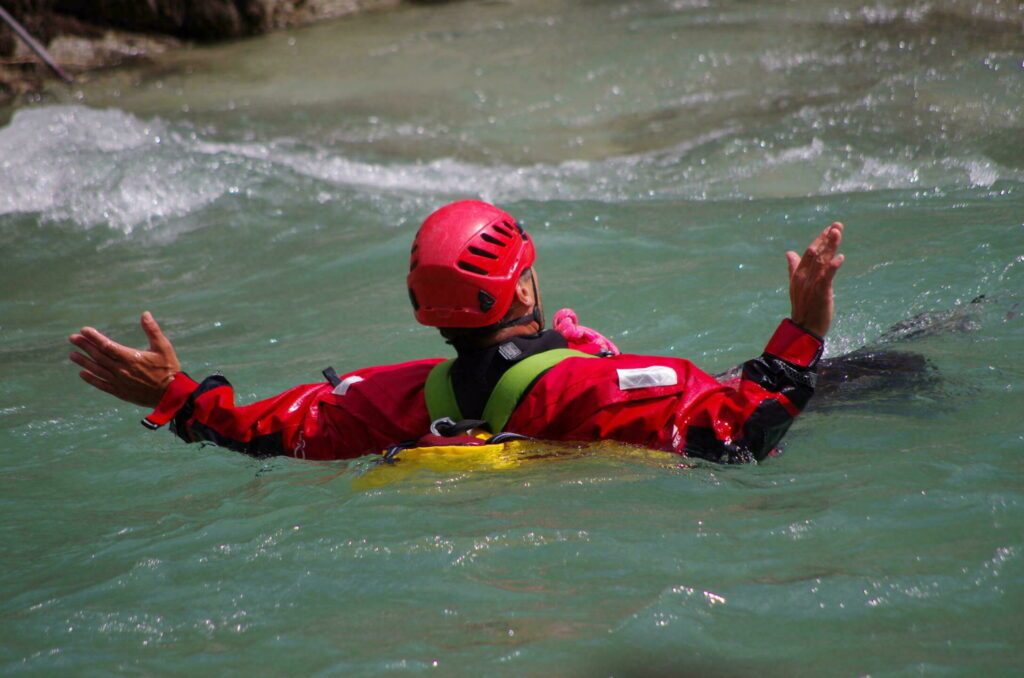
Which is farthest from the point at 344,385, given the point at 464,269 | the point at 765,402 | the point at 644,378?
the point at 765,402

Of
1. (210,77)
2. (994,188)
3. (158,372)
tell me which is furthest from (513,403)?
(210,77)

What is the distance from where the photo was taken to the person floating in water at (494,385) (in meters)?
3.51

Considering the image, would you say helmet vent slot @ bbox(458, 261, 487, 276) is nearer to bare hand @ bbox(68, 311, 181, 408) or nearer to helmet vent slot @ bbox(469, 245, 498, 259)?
helmet vent slot @ bbox(469, 245, 498, 259)

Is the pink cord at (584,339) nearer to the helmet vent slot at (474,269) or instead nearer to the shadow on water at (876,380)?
the helmet vent slot at (474,269)

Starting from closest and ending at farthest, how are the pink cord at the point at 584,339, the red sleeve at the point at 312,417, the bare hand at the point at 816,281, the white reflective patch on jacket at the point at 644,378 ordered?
the bare hand at the point at 816,281 → the white reflective patch on jacket at the point at 644,378 → the red sleeve at the point at 312,417 → the pink cord at the point at 584,339

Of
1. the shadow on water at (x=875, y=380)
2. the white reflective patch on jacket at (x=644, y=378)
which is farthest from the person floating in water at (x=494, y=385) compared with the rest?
the shadow on water at (x=875, y=380)

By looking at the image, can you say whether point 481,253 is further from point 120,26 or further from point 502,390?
point 120,26

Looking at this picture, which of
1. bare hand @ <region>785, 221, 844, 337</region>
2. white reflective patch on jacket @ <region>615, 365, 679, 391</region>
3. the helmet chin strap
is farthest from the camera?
the helmet chin strap

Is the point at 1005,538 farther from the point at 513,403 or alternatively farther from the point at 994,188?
the point at 994,188

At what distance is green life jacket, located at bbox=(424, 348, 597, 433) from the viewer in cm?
373

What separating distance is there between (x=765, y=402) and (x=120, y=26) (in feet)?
41.4

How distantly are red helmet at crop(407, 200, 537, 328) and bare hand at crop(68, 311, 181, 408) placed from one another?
0.99 metres

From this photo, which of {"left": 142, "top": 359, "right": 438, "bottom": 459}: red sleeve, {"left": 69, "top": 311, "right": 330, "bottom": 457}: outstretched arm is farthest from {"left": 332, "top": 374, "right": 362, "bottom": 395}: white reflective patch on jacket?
{"left": 69, "top": 311, "right": 330, "bottom": 457}: outstretched arm

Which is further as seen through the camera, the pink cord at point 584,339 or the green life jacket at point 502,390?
the pink cord at point 584,339
